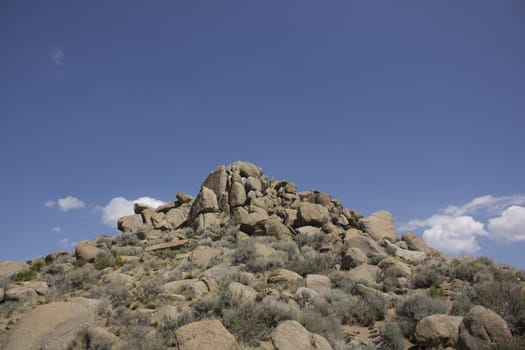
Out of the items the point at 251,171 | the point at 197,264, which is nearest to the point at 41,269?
the point at 197,264

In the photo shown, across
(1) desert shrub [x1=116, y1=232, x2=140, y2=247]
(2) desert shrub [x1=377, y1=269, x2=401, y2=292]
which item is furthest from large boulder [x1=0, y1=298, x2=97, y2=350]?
(1) desert shrub [x1=116, y1=232, x2=140, y2=247]

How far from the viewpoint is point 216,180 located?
31.0 meters

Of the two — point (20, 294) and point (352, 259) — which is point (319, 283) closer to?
point (352, 259)

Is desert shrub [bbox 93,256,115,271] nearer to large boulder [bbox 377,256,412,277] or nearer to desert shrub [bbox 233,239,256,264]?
desert shrub [bbox 233,239,256,264]

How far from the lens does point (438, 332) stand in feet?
26.9

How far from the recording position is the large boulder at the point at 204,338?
719 cm

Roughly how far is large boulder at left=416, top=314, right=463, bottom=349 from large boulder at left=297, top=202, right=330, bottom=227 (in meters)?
15.4

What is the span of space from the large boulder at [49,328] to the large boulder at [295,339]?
577cm

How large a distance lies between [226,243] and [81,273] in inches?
338

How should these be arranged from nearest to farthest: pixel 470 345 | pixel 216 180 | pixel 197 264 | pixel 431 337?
pixel 470 345, pixel 431 337, pixel 197 264, pixel 216 180

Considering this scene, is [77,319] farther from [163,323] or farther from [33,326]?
[163,323]

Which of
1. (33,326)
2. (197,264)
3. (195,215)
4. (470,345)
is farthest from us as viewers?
(195,215)

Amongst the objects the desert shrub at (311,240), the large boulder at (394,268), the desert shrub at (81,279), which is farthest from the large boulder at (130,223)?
the large boulder at (394,268)

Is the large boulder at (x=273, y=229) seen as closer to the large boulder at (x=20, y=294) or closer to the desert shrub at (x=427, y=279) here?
the desert shrub at (x=427, y=279)
